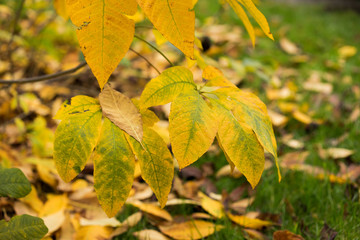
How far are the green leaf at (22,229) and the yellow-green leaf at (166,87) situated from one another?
35cm

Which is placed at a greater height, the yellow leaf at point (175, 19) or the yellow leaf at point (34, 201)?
the yellow leaf at point (175, 19)

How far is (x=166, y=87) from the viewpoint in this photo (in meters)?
0.61

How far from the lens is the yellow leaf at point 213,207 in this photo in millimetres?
1077

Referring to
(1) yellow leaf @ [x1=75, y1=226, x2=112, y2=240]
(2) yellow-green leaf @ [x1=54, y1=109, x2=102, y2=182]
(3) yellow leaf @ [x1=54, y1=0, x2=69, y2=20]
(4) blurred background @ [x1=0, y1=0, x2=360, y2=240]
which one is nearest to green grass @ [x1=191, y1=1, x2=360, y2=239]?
(4) blurred background @ [x1=0, y1=0, x2=360, y2=240]

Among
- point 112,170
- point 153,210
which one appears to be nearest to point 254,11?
point 112,170

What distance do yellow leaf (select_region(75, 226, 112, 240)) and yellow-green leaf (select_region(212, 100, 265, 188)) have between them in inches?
24.7

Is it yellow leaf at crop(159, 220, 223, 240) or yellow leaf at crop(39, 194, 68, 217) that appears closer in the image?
yellow leaf at crop(159, 220, 223, 240)

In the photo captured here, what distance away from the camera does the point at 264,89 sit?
2340 mm

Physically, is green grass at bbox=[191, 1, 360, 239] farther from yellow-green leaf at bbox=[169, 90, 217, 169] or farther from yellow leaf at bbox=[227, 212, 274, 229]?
yellow-green leaf at bbox=[169, 90, 217, 169]

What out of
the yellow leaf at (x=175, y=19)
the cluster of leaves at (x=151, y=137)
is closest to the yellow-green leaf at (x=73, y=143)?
the cluster of leaves at (x=151, y=137)

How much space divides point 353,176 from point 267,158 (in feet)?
1.20

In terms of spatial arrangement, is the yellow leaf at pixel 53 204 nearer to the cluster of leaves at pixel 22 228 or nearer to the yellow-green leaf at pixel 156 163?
the cluster of leaves at pixel 22 228

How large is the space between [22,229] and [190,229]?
1.71ft

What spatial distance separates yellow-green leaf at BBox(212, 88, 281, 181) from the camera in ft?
1.91
